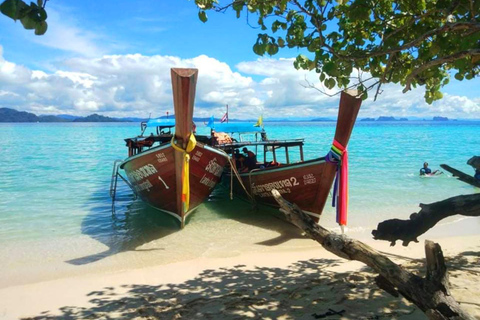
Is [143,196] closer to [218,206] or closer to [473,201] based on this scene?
[218,206]

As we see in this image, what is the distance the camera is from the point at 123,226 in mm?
9922

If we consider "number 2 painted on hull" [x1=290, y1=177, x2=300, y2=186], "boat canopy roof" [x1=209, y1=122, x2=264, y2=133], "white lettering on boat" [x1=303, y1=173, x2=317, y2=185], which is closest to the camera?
"white lettering on boat" [x1=303, y1=173, x2=317, y2=185]

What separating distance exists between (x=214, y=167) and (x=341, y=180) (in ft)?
11.7

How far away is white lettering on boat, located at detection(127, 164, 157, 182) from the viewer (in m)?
8.96

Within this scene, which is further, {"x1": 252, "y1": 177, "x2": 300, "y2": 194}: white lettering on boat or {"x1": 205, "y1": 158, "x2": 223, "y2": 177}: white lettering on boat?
{"x1": 205, "y1": 158, "x2": 223, "y2": 177}: white lettering on boat

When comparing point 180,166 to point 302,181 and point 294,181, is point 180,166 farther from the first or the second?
point 302,181

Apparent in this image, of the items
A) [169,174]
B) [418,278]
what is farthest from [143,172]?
[418,278]

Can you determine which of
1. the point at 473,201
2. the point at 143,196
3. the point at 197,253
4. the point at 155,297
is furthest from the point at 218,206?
the point at 473,201

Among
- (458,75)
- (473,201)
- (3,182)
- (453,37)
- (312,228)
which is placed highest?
(453,37)

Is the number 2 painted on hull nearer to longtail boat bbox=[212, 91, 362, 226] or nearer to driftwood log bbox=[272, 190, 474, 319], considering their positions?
longtail boat bbox=[212, 91, 362, 226]

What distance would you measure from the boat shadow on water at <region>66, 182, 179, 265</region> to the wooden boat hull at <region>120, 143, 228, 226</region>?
53 cm

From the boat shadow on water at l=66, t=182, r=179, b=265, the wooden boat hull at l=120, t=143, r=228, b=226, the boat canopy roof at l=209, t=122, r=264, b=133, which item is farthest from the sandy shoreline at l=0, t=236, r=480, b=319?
the boat canopy roof at l=209, t=122, r=264, b=133

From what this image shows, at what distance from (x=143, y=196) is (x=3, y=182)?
11.5 metres

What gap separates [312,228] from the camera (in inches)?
127
